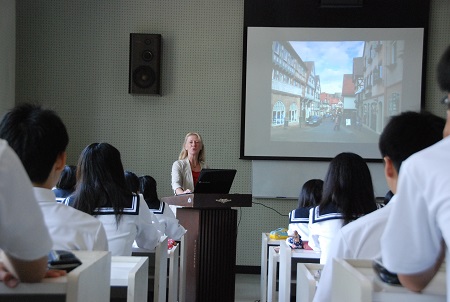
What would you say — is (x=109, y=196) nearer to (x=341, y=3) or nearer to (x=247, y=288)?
(x=247, y=288)

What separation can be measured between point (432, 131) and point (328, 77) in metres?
5.09

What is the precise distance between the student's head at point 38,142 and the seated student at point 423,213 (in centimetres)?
97

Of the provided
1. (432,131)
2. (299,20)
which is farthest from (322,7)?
(432,131)

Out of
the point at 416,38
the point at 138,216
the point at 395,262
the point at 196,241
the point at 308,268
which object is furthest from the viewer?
the point at 416,38

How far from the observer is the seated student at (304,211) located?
393 centimetres

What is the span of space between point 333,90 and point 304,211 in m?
3.31

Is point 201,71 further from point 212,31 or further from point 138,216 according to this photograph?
point 138,216

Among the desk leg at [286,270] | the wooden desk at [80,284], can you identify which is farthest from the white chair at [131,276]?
the desk leg at [286,270]

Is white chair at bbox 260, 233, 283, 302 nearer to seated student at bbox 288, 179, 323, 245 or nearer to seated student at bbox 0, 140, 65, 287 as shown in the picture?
seated student at bbox 288, 179, 323, 245

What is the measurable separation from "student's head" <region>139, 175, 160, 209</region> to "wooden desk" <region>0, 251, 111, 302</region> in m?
2.56

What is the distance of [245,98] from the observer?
6922 mm

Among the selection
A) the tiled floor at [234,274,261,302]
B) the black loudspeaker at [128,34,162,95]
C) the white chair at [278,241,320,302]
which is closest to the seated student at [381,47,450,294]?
the white chair at [278,241,320,302]

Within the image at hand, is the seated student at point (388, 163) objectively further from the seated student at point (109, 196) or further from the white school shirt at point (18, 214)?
the seated student at point (109, 196)

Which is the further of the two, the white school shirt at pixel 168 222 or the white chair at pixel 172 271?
the white school shirt at pixel 168 222
